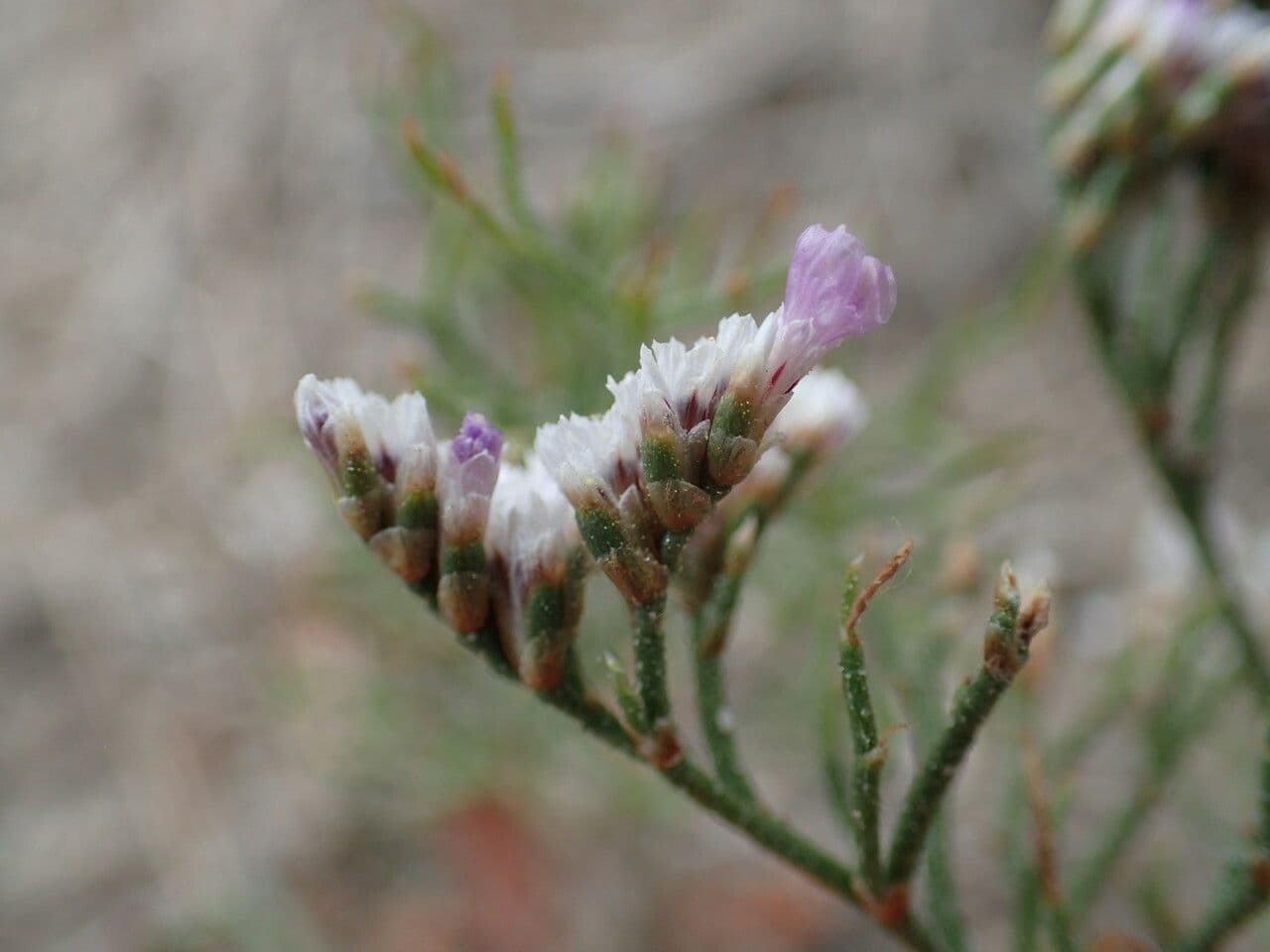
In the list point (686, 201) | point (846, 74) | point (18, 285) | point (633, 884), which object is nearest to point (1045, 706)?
point (633, 884)

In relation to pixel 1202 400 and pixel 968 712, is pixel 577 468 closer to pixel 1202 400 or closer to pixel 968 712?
pixel 968 712

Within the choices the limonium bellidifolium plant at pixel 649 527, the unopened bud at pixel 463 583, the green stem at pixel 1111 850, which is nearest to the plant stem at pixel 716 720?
the limonium bellidifolium plant at pixel 649 527

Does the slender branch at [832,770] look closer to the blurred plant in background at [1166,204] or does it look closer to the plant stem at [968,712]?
the plant stem at [968,712]

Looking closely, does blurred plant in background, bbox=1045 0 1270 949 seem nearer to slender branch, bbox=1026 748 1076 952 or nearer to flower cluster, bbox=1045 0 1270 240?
flower cluster, bbox=1045 0 1270 240

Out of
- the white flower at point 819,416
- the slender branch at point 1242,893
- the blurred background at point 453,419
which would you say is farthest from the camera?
the blurred background at point 453,419

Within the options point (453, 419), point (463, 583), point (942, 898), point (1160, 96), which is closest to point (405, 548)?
point (463, 583)

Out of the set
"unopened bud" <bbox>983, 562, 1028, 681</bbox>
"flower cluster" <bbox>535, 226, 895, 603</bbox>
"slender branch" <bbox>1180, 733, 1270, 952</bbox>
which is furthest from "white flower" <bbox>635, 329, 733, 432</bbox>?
"slender branch" <bbox>1180, 733, 1270, 952</bbox>

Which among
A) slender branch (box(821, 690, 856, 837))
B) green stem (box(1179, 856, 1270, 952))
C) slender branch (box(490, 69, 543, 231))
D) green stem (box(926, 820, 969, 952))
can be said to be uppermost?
slender branch (box(490, 69, 543, 231))

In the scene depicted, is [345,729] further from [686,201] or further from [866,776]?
[866,776]
